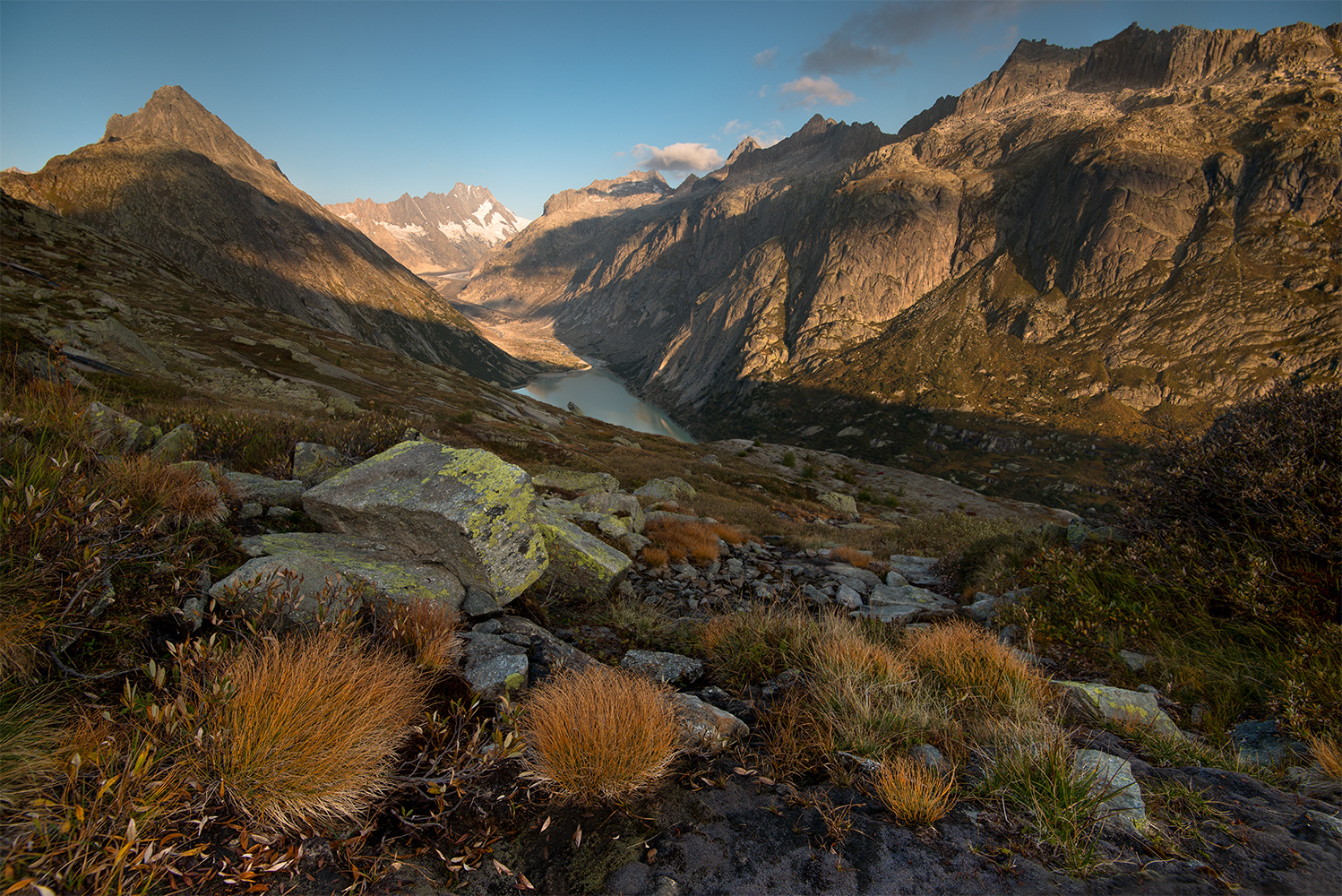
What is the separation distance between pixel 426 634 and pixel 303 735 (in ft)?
4.90

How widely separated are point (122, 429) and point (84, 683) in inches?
221

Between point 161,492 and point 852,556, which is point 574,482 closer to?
point 852,556

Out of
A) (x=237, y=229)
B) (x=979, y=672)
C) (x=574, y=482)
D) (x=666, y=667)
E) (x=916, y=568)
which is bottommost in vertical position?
(x=916, y=568)

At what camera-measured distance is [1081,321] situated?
17038 cm

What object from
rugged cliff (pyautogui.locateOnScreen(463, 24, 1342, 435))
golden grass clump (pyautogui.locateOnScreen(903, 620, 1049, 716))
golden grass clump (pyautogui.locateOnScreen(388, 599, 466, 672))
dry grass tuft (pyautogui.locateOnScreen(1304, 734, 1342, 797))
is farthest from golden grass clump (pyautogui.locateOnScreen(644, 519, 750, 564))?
rugged cliff (pyautogui.locateOnScreen(463, 24, 1342, 435))

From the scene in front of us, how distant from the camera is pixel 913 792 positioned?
9.43 ft

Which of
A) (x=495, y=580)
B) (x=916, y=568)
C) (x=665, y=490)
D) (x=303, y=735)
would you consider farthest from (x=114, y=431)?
(x=665, y=490)

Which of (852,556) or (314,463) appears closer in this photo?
(314,463)

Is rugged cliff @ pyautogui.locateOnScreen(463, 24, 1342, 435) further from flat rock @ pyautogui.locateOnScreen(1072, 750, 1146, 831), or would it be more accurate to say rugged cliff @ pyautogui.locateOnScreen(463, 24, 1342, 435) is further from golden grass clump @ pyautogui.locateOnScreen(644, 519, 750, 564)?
flat rock @ pyautogui.locateOnScreen(1072, 750, 1146, 831)

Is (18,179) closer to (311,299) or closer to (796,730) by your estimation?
(311,299)

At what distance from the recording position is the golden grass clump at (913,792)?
284 centimetres

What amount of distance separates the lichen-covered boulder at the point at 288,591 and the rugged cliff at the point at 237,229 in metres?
144

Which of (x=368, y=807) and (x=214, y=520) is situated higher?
(x=214, y=520)

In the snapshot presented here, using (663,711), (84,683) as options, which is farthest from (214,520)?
(663,711)
